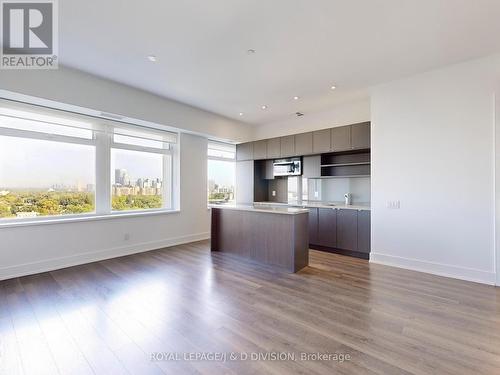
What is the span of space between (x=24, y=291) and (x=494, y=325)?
16.4 feet

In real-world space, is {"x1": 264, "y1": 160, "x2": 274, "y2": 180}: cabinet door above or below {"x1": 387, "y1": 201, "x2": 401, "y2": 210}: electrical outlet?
above

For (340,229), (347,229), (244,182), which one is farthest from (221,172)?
(347,229)

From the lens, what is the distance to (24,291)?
2.93 m

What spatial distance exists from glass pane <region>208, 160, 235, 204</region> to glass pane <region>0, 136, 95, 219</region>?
2.72m

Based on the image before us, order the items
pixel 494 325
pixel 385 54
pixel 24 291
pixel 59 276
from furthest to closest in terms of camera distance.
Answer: pixel 59 276, pixel 385 54, pixel 24 291, pixel 494 325

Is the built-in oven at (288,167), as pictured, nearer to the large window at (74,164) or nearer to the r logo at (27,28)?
the large window at (74,164)

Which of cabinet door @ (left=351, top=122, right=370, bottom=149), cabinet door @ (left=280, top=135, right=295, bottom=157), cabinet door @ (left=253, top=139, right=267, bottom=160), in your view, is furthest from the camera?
cabinet door @ (left=253, top=139, right=267, bottom=160)

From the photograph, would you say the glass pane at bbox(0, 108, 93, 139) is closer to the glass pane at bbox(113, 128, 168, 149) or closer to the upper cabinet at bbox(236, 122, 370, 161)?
the glass pane at bbox(113, 128, 168, 149)

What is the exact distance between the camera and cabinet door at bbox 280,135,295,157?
5.60 m

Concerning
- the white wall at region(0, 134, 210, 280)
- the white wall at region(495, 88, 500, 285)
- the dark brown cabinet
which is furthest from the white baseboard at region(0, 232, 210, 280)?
the white wall at region(495, 88, 500, 285)

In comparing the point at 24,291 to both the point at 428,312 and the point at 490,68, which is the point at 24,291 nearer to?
the point at 428,312

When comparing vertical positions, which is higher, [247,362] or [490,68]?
[490,68]

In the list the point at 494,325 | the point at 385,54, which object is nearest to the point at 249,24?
the point at 385,54

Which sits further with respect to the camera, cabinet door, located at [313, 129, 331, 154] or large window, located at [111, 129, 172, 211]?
cabinet door, located at [313, 129, 331, 154]
